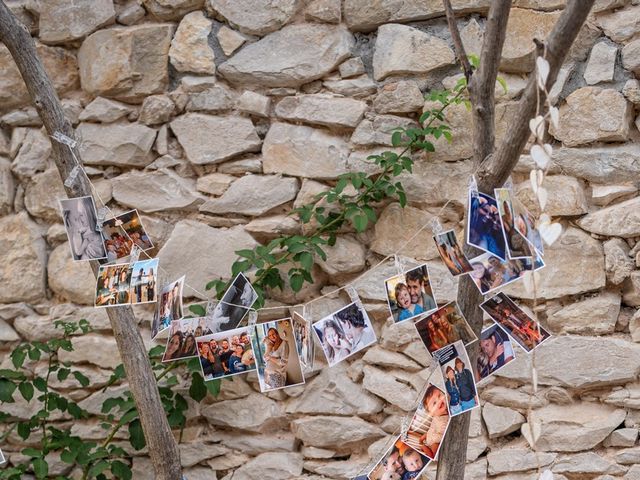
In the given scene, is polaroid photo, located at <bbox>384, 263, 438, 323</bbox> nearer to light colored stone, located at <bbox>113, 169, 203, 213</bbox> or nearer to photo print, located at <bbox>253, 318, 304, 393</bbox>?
photo print, located at <bbox>253, 318, 304, 393</bbox>

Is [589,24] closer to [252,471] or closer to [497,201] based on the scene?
[497,201]

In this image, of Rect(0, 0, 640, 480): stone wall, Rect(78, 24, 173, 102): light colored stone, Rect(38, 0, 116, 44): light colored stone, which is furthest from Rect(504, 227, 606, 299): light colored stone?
Rect(38, 0, 116, 44): light colored stone

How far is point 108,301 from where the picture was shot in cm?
154

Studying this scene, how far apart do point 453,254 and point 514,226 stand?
119 millimetres

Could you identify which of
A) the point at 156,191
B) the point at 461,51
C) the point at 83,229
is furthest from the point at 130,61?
the point at 461,51

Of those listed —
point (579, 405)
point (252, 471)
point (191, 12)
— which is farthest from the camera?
point (191, 12)

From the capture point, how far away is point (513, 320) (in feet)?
A: 4.43

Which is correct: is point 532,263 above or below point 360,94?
below

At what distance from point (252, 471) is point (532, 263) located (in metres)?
1.07

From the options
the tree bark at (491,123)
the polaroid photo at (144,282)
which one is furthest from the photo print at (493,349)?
the polaroid photo at (144,282)

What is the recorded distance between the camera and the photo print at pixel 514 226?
49.1 inches

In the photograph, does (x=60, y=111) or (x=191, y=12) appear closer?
(x=60, y=111)

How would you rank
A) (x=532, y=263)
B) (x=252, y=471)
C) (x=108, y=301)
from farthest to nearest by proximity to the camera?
(x=252, y=471)
(x=108, y=301)
(x=532, y=263)

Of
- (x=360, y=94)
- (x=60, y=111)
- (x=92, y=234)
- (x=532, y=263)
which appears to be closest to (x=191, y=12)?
(x=360, y=94)
